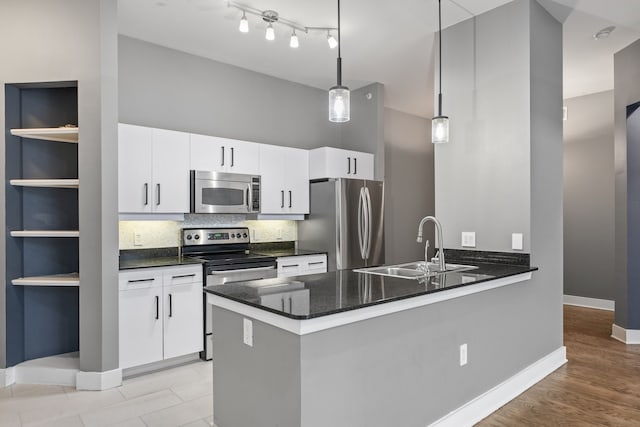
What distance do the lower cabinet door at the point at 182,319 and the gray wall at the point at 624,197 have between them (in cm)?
423

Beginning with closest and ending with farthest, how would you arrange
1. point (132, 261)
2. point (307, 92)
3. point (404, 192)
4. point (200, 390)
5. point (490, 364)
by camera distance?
1. point (490, 364)
2. point (200, 390)
3. point (132, 261)
4. point (307, 92)
5. point (404, 192)

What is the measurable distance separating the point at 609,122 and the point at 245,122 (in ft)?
15.9

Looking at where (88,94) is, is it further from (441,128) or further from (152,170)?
(441,128)

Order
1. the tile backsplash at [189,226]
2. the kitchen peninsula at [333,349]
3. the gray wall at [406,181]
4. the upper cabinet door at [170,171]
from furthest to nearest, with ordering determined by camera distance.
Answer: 1. the gray wall at [406,181]
2. the tile backsplash at [189,226]
3. the upper cabinet door at [170,171]
4. the kitchen peninsula at [333,349]

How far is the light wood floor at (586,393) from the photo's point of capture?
2492mm

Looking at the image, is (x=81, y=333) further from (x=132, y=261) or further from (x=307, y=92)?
(x=307, y=92)

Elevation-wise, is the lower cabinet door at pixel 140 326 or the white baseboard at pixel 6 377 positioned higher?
the lower cabinet door at pixel 140 326

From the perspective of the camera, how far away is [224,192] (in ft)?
12.9

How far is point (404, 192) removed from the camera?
6.28 m

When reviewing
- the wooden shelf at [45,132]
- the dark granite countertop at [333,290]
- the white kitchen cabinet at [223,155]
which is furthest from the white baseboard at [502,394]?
the wooden shelf at [45,132]

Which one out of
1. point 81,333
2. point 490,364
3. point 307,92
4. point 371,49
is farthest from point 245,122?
point 490,364

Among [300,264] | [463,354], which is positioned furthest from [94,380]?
[463,354]

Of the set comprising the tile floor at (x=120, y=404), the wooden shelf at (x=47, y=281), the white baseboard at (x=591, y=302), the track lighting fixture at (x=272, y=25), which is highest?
the track lighting fixture at (x=272, y=25)

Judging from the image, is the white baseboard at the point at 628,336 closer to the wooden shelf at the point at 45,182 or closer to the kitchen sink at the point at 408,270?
the kitchen sink at the point at 408,270
